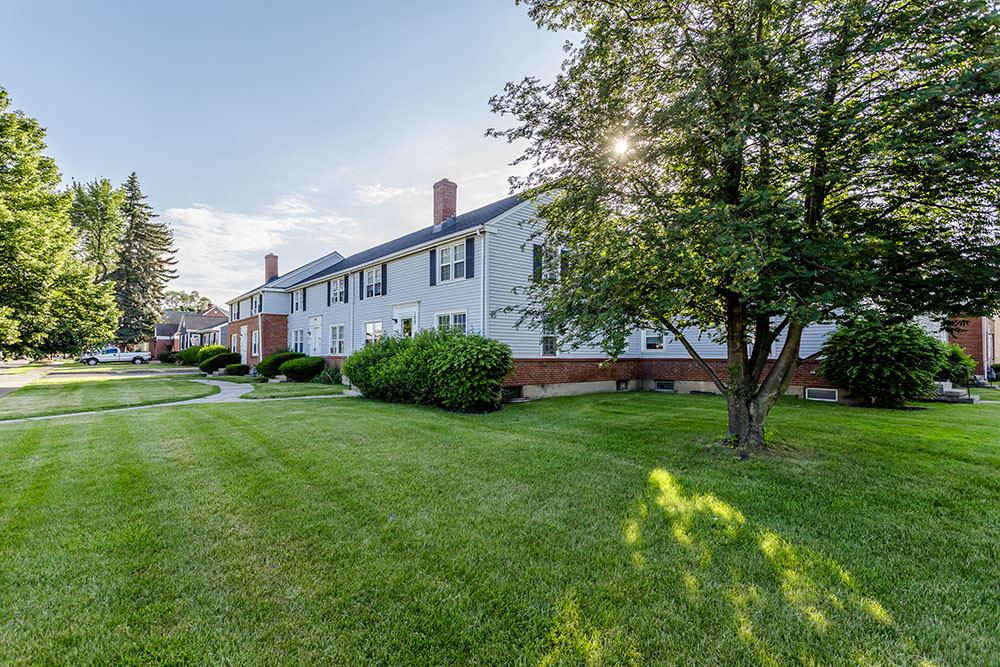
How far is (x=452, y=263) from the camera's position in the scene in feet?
47.4

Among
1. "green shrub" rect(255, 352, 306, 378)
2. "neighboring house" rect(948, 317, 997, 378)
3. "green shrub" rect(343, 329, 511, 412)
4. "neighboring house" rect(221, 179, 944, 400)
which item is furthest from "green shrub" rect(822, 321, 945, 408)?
"green shrub" rect(255, 352, 306, 378)

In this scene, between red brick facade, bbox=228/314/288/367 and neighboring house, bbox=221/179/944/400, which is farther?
red brick facade, bbox=228/314/288/367

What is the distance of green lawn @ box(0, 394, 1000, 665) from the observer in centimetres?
222

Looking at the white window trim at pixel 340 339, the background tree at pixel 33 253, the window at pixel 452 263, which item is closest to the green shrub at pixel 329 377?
the white window trim at pixel 340 339

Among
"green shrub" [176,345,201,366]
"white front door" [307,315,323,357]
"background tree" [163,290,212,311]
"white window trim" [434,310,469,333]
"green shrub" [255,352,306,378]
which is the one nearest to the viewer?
"white window trim" [434,310,469,333]

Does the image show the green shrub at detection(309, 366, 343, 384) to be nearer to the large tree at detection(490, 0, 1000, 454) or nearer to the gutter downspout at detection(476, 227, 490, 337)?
the gutter downspout at detection(476, 227, 490, 337)

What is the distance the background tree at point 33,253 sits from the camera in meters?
14.0

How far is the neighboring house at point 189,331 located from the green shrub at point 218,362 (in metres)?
8.49

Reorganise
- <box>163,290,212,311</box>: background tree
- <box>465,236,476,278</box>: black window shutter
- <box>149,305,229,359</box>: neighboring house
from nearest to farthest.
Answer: <box>465,236,476,278</box>: black window shutter → <box>149,305,229,359</box>: neighboring house → <box>163,290,212,311</box>: background tree

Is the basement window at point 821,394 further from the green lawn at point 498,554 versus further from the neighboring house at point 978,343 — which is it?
the neighboring house at point 978,343

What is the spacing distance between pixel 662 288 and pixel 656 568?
10.3 ft

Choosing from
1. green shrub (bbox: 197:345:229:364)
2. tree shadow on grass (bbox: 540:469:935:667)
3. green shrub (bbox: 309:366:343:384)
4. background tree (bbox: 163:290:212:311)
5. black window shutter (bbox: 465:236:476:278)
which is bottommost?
tree shadow on grass (bbox: 540:469:935:667)

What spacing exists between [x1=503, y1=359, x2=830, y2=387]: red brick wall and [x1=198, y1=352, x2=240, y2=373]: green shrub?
72.7 ft

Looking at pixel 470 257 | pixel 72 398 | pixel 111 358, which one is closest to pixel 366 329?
pixel 470 257
